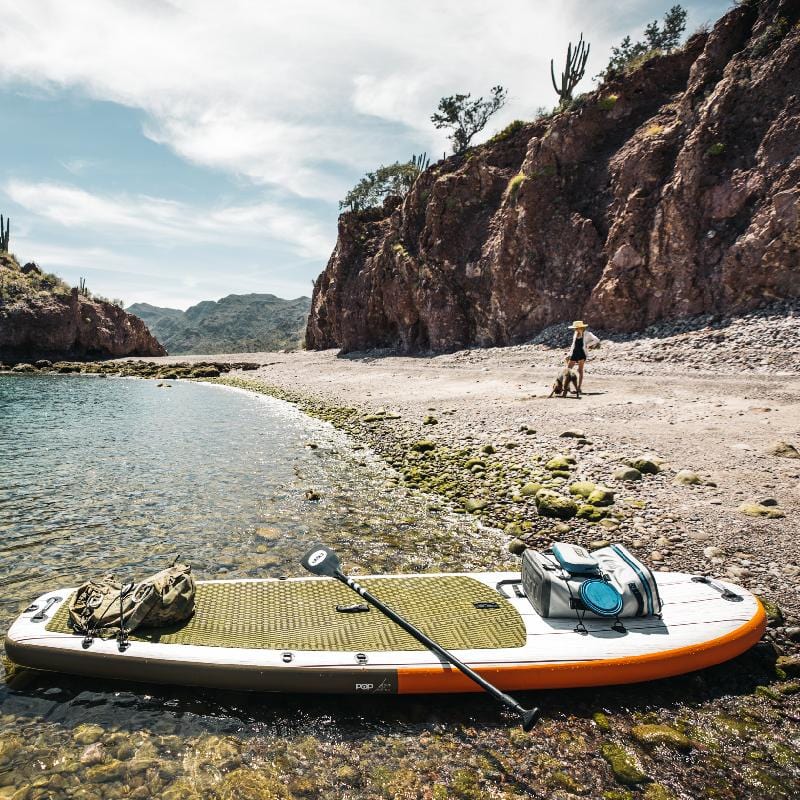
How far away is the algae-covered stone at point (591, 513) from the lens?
25.0 feet

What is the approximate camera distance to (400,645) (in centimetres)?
454

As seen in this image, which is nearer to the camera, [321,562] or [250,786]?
[250,786]

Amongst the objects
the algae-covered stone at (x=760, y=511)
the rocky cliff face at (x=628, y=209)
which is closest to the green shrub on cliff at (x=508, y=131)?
the rocky cliff face at (x=628, y=209)

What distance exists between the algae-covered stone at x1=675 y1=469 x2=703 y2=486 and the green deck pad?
4.92 m

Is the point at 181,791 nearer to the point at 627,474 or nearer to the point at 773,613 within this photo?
the point at 773,613

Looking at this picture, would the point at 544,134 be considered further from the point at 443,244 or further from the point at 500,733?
the point at 500,733

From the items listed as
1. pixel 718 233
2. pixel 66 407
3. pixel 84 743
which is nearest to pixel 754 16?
pixel 718 233

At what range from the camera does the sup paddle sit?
3887 millimetres

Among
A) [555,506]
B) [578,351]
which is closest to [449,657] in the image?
[555,506]

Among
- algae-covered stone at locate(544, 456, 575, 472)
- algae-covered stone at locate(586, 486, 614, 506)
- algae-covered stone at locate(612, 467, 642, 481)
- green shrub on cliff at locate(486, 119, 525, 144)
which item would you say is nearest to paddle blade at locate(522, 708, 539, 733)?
algae-covered stone at locate(586, 486, 614, 506)

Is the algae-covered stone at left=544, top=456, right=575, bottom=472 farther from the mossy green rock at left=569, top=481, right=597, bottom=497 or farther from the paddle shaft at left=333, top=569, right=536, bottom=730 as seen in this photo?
the paddle shaft at left=333, top=569, right=536, bottom=730

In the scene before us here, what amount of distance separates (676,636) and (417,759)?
9.04 ft

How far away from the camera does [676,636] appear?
445 centimetres

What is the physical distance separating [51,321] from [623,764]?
6998 centimetres
